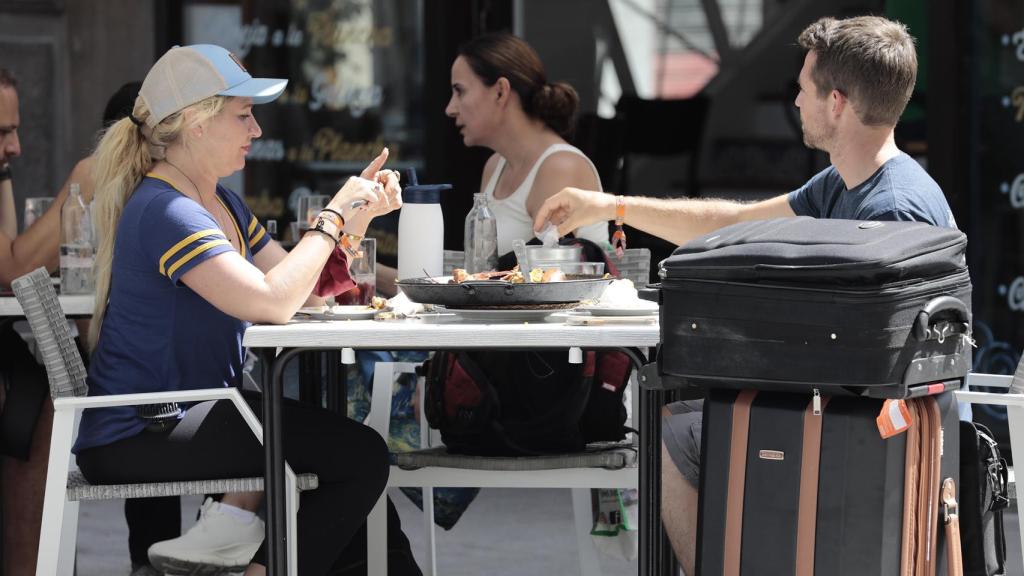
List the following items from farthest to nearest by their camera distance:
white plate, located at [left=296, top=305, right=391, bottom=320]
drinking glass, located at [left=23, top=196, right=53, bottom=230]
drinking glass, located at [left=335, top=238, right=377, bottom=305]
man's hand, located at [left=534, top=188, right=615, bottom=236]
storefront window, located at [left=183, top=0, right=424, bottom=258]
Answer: storefront window, located at [left=183, top=0, right=424, bottom=258], drinking glass, located at [left=23, top=196, right=53, bottom=230], man's hand, located at [left=534, top=188, right=615, bottom=236], drinking glass, located at [left=335, top=238, right=377, bottom=305], white plate, located at [left=296, top=305, right=391, bottom=320]

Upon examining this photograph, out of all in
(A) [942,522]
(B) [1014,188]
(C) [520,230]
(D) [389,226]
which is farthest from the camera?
(D) [389,226]

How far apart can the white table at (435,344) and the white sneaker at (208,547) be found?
28.5 inches

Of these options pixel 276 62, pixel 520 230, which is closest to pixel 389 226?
pixel 276 62

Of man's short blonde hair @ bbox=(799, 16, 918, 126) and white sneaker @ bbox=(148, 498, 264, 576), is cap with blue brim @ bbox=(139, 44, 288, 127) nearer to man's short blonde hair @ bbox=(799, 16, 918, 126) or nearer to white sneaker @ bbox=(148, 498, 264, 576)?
white sneaker @ bbox=(148, 498, 264, 576)

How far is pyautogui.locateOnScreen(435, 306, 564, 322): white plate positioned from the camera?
2723 millimetres

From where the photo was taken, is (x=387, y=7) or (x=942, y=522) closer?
(x=942, y=522)

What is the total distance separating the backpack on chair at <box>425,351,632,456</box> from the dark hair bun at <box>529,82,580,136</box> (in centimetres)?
126

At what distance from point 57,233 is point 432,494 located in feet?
3.89

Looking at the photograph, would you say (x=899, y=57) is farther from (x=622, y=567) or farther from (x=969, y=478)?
(x=622, y=567)

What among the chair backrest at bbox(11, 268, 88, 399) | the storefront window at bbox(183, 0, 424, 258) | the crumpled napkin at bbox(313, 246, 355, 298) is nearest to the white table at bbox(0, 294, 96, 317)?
the chair backrest at bbox(11, 268, 88, 399)

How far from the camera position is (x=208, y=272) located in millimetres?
2750

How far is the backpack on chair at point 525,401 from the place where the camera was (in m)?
3.10

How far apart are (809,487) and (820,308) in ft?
0.99

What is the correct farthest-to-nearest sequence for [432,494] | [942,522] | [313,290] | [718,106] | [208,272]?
[718,106] → [432,494] → [313,290] → [208,272] → [942,522]
